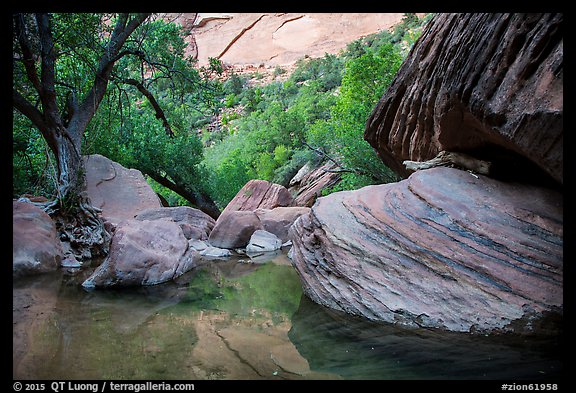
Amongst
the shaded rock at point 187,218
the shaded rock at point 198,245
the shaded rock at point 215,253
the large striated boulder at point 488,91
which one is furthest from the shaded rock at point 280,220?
the large striated boulder at point 488,91

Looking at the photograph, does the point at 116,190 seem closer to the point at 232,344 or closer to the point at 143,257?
the point at 143,257

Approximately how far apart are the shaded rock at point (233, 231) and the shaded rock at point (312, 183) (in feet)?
17.5

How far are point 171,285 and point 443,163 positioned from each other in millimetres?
4565

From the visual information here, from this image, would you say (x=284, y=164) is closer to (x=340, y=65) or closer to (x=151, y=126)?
(x=151, y=126)

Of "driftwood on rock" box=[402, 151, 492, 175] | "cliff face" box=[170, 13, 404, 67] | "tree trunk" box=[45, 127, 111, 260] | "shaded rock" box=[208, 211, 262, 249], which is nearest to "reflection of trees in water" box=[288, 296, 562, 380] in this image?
"driftwood on rock" box=[402, 151, 492, 175]

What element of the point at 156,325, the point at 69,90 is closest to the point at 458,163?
the point at 156,325

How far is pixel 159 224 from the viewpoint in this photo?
25.3 feet

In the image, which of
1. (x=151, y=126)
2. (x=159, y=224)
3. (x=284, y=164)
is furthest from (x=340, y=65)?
(x=159, y=224)

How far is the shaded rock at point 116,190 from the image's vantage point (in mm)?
12664

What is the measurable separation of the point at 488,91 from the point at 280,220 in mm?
8335

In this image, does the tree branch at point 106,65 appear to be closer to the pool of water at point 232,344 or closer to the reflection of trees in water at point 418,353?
the pool of water at point 232,344

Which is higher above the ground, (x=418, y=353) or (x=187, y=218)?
(x=418, y=353)

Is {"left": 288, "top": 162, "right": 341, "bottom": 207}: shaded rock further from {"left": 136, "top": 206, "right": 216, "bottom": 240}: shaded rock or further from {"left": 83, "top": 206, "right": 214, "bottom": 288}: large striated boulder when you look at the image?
{"left": 83, "top": 206, "right": 214, "bottom": 288}: large striated boulder

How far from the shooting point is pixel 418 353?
3701 mm
